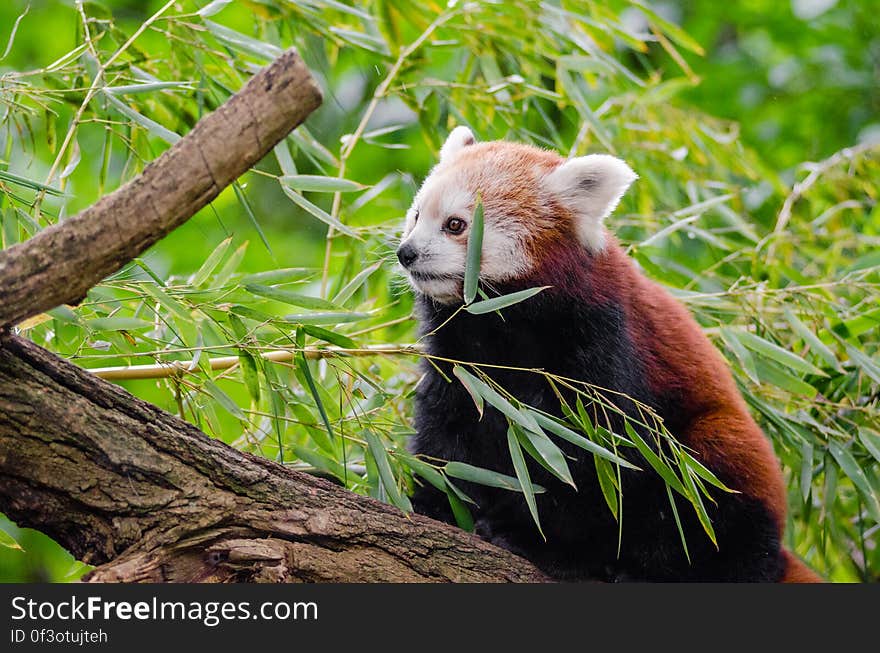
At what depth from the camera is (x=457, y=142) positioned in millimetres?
3426

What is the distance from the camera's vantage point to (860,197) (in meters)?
4.93

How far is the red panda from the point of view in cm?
288

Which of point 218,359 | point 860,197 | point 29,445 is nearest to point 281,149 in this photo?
point 218,359

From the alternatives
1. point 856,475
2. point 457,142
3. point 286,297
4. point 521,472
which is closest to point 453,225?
point 457,142

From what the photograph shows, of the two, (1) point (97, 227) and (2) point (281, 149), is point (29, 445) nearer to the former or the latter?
(1) point (97, 227)

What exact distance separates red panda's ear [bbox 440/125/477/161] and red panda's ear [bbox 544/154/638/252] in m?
0.46

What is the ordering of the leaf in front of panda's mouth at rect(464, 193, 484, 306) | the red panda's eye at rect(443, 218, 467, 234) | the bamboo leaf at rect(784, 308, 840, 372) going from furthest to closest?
the bamboo leaf at rect(784, 308, 840, 372) < the red panda's eye at rect(443, 218, 467, 234) < the leaf in front of panda's mouth at rect(464, 193, 484, 306)

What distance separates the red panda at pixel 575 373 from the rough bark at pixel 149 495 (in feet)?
2.47

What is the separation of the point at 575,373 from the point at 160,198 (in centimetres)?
161

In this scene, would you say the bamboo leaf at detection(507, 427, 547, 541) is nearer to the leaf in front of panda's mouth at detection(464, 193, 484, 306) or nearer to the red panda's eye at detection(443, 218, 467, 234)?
the leaf in front of panda's mouth at detection(464, 193, 484, 306)

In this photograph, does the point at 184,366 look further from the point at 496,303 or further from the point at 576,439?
the point at 576,439

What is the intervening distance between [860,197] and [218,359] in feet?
11.6

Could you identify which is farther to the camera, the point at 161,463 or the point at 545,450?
the point at 545,450

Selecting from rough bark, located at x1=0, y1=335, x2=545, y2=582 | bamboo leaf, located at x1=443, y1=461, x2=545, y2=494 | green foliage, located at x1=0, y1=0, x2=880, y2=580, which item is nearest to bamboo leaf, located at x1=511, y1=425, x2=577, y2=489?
green foliage, located at x1=0, y1=0, x2=880, y2=580
